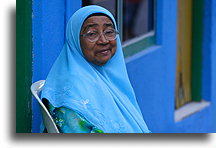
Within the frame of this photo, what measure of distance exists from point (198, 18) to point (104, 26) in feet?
9.66

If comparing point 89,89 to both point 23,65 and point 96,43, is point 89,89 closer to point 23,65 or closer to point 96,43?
point 96,43

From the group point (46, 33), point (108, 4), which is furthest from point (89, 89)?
point (108, 4)

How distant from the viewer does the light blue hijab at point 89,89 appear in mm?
3430

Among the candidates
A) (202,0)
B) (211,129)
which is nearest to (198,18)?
(202,0)

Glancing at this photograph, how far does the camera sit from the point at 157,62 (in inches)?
211

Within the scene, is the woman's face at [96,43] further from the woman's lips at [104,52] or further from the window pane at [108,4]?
the window pane at [108,4]

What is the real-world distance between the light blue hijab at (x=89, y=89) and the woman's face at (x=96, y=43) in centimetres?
3

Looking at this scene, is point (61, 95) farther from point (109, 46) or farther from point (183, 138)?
point (183, 138)

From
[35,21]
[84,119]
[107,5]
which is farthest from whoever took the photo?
[107,5]

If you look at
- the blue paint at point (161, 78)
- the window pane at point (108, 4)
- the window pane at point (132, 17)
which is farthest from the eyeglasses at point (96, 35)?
the window pane at point (132, 17)

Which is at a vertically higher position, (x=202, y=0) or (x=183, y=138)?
(x=202, y=0)

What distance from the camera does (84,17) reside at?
3547 mm

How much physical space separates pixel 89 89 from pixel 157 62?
76.6 inches

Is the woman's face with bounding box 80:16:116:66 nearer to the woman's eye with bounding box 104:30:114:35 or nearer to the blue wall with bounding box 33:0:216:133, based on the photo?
the woman's eye with bounding box 104:30:114:35
